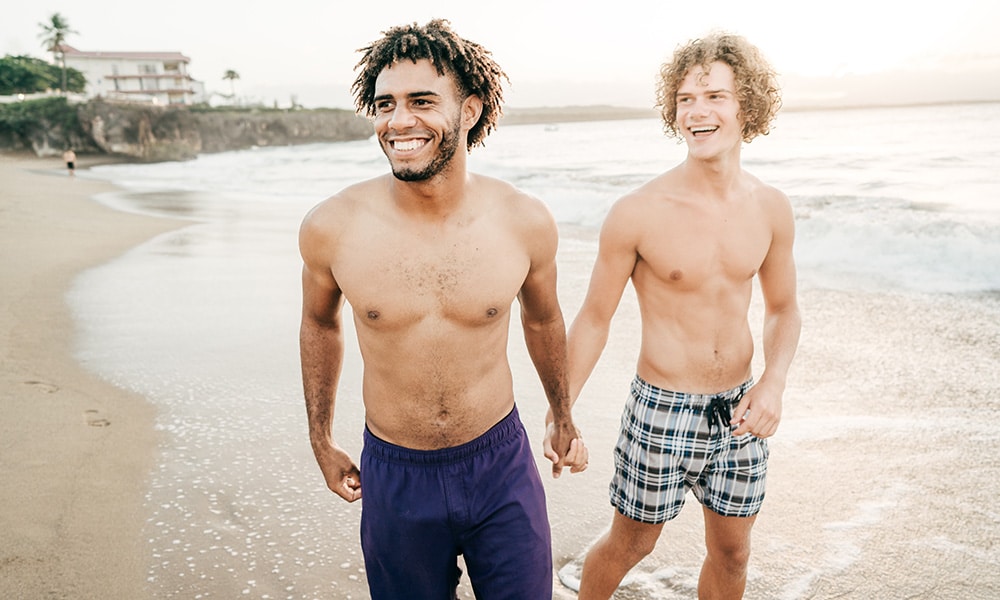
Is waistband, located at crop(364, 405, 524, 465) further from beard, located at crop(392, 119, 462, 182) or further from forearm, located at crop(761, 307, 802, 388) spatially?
forearm, located at crop(761, 307, 802, 388)

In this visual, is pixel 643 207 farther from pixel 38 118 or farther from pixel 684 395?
pixel 38 118

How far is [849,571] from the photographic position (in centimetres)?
316

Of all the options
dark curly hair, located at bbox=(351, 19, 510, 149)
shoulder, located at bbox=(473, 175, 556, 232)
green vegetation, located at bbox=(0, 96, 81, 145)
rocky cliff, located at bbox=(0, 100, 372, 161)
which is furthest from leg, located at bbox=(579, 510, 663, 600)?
green vegetation, located at bbox=(0, 96, 81, 145)

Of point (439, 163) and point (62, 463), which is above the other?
point (439, 163)

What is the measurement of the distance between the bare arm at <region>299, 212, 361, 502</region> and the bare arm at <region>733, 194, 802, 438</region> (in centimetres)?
135

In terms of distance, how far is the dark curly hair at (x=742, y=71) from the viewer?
97.5 inches

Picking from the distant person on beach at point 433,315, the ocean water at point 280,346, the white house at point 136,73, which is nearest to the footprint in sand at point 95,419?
the ocean water at point 280,346

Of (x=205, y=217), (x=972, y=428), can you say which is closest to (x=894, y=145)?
(x=205, y=217)

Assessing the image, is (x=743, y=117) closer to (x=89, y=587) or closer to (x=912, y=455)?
(x=912, y=455)

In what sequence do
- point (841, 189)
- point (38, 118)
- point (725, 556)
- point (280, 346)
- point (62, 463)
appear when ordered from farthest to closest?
1. point (38, 118)
2. point (841, 189)
3. point (280, 346)
4. point (62, 463)
5. point (725, 556)

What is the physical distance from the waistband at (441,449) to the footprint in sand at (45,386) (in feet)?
13.3

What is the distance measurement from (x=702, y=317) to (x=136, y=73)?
8748 cm

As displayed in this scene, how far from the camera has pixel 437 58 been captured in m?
2.06

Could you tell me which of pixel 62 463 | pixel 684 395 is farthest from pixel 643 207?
pixel 62 463
